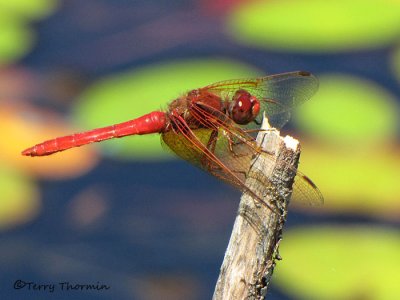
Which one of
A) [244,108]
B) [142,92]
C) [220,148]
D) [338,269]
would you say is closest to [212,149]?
[220,148]

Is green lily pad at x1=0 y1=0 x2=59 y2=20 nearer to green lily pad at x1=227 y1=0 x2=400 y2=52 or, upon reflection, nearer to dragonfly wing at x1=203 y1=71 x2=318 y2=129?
green lily pad at x1=227 y1=0 x2=400 y2=52

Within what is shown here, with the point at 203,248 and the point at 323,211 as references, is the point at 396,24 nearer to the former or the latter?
the point at 323,211

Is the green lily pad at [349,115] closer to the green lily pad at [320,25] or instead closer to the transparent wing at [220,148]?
the green lily pad at [320,25]

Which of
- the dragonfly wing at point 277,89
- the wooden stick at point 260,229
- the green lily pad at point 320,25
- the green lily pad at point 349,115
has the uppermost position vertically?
the green lily pad at point 320,25

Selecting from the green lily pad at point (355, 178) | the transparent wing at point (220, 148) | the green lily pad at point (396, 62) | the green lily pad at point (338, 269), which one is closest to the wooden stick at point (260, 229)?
the transparent wing at point (220, 148)

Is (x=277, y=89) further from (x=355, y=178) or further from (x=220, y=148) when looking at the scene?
(x=355, y=178)

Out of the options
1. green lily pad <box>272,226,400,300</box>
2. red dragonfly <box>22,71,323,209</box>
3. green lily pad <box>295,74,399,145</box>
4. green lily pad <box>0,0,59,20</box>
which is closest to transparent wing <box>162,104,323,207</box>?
red dragonfly <box>22,71,323,209</box>

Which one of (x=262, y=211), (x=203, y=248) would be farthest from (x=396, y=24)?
(x=262, y=211)
